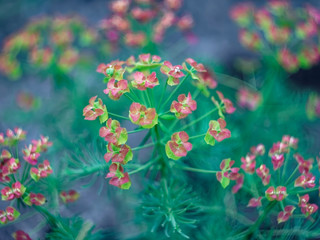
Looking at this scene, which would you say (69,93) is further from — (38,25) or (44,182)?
(44,182)

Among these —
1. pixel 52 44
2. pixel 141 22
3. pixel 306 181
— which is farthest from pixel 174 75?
pixel 52 44

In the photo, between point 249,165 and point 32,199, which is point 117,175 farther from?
point 249,165

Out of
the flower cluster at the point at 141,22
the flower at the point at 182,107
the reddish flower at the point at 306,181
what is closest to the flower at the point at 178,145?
the flower at the point at 182,107

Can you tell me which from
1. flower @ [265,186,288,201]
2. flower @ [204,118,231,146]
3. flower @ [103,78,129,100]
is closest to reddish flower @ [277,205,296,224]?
flower @ [265,186,288,201]

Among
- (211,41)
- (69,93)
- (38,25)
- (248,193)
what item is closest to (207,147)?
(248,193)

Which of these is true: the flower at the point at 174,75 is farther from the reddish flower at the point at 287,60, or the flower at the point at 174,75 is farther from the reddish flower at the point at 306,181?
the reddish flower at the point at 287,60

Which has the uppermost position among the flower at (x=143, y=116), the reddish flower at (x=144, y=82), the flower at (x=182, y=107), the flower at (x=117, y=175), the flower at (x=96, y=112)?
the reddish flower at (x=144, y=82)
